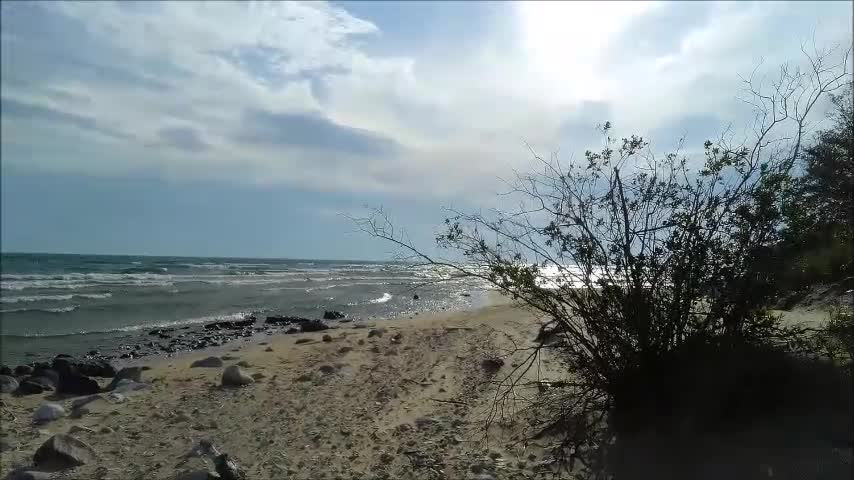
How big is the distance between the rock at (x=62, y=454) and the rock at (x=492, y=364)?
205 inches

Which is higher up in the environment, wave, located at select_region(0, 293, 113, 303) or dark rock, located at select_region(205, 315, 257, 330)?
wave, located at select_region(0, 293, 113, 303)

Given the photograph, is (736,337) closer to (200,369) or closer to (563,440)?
(563,440)

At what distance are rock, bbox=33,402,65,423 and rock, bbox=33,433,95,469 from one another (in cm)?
173

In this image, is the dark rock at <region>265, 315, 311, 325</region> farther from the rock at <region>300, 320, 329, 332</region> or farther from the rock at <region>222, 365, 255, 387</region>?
the rock at <region>222, 365, 255, 387</region>

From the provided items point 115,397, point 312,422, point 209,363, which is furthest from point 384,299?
point 312,422

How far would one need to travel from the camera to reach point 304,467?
5.52m

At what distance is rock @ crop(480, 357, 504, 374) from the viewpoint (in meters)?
8.68

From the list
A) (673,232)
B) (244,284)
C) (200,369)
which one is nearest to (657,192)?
(673,232)

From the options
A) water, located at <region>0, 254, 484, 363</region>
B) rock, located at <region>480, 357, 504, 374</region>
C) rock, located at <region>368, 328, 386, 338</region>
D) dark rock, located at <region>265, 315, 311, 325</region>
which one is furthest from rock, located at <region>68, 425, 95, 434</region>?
dark rock, located at <region>265, 315, 311, 325</region>

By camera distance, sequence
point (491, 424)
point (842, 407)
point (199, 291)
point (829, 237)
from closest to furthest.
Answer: point (842, 407)
point (829, 237)
point (491, 424)
point (199, 291)

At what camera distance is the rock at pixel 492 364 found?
868 cm

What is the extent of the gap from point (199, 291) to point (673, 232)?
85.7 feet

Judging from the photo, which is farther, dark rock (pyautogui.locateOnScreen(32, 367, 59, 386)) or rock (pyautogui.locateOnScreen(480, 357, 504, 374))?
dark rock (pyautogui.locateOnScreen(32, 367, 59, 386))

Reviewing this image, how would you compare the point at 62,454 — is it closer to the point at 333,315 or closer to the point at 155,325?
the point at 155,325
